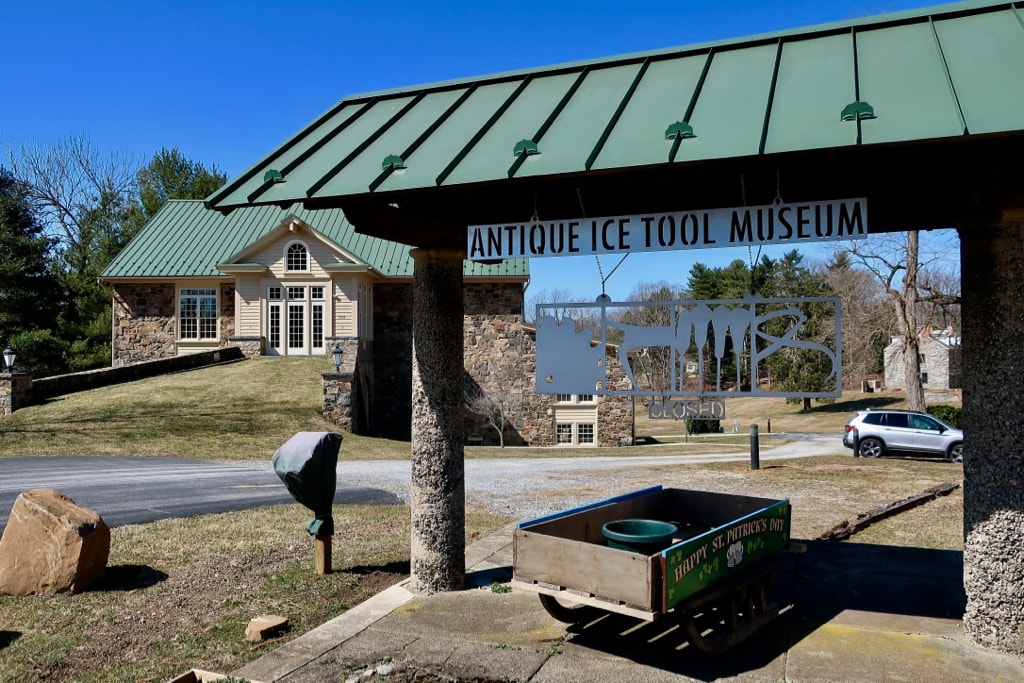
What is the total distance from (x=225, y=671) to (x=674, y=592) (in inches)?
128

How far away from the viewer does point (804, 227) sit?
5.40 m

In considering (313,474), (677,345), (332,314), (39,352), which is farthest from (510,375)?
(677,345)

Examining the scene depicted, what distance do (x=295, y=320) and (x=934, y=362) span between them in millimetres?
55232

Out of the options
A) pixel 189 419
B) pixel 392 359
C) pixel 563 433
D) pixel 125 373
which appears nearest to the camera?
pixel 189 419

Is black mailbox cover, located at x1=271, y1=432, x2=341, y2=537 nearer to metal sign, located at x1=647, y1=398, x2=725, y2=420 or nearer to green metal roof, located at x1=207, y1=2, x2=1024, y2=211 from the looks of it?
green metal roof, located at x1=207, y1=2, x2=1024, y2=211

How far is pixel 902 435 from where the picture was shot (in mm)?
22562

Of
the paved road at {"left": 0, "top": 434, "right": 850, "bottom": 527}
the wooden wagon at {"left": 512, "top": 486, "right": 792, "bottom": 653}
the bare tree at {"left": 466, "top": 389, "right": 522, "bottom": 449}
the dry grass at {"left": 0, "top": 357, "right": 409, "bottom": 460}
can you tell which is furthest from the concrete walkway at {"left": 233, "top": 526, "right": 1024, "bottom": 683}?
the bare tree at {"left": 466, "top": 389, "right": 522, "bottom": 449}

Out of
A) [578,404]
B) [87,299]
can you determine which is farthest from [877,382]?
[87,299]

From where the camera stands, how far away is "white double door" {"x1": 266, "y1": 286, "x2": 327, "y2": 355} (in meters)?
31.8

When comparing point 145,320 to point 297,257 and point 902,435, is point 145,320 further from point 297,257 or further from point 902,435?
point 902,435

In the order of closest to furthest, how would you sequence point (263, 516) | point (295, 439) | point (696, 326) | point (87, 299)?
point (696, 326) < point (295, 439) < point (263, 516) < point (87, 299)

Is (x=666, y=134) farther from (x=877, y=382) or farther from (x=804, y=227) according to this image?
(x=877, y=382)

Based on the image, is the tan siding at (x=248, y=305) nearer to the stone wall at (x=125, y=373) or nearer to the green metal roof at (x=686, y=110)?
the stone wall at (x=125, y=373)

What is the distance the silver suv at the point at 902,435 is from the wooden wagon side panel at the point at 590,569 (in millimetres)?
19951
